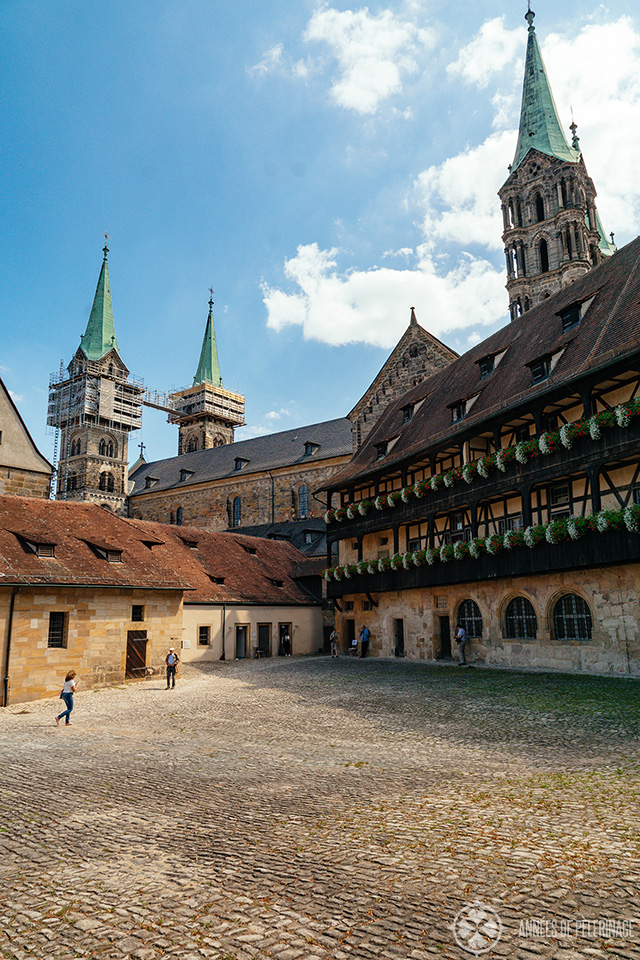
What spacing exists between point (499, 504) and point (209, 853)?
64.5ft

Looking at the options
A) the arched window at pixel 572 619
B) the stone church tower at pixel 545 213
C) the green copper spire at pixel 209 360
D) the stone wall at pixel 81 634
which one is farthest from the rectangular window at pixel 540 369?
the green copper spire at pixel 209 360

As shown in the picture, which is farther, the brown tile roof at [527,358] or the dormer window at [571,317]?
the dormer window at [571,317]

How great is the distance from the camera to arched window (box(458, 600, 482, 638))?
80.0 ft

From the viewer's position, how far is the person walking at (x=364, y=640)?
3012cm

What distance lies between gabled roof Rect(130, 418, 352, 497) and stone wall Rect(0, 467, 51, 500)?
2430 cm

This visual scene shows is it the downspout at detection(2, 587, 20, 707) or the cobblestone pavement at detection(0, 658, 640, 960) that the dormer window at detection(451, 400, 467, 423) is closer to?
the cobblestone pavement at detection(0, 658, 640, 960)

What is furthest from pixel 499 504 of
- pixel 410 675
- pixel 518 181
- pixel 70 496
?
pixel 70 496

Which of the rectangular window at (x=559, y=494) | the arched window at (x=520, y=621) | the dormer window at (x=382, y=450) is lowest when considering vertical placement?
the arched window at (x=520, y=621)

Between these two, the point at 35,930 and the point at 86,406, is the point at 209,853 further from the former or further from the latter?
the point at 86,406

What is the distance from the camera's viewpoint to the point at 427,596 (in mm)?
27172

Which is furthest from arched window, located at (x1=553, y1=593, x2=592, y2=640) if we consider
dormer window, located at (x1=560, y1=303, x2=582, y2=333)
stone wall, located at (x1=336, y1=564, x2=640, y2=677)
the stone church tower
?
the stone church tower

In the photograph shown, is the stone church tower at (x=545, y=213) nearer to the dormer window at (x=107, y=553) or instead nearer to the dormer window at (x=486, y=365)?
the dormer window at (x=486, y=365)

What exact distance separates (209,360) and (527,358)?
7689cm

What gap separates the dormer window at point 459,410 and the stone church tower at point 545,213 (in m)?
27.5
